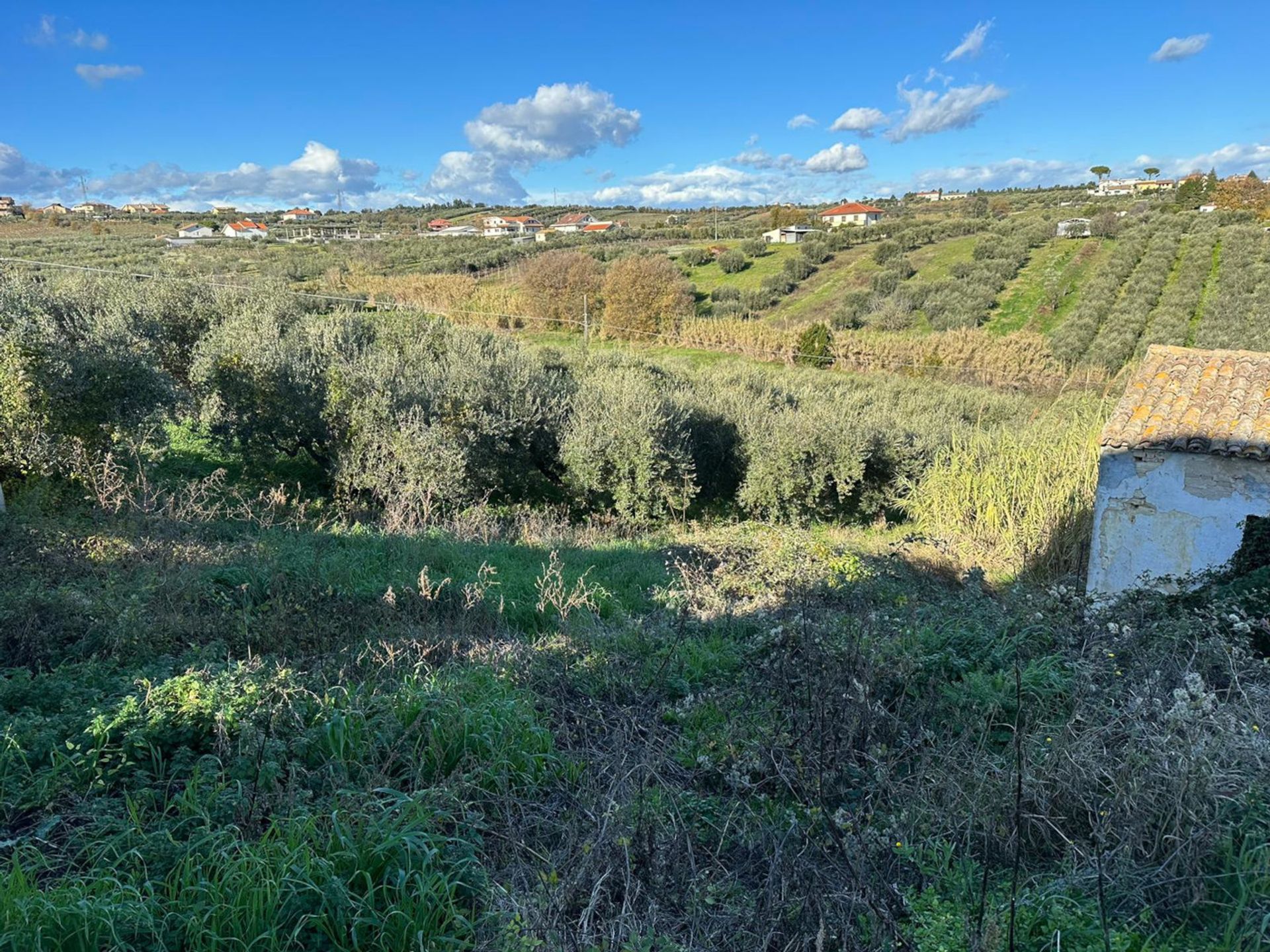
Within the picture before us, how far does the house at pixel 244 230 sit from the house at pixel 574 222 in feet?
80.5

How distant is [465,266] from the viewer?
1721 inches

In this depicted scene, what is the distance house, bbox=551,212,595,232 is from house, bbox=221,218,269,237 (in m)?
24.5

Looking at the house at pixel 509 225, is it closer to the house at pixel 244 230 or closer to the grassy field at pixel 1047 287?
the house at pixel 244 230

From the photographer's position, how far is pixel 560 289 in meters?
36.4

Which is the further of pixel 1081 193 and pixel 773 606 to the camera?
pixel 1081 193

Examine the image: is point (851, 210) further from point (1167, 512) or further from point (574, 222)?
point (1167, 512)

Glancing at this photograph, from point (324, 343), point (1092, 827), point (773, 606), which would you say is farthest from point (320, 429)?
point (1092, 827)

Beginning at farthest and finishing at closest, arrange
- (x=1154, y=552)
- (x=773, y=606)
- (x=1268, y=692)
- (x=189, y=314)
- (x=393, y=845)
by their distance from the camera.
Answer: (x=189, y=314) < (x=1154, y=552) < (x=773, y=606) < (x=1268, y=692) < (x=393, y=845)

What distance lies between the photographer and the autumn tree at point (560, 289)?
3597 centimetres

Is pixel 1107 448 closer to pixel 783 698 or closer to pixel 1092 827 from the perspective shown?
pixel 783 698

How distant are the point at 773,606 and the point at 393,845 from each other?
4228 millimetres

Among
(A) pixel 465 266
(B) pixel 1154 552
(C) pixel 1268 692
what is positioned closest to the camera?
(C) pixel 1268 692

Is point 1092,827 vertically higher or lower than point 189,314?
lower

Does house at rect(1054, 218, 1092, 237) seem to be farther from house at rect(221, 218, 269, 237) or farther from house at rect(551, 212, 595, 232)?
house at rect(221, 218, 269, 237)
